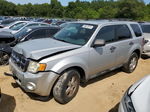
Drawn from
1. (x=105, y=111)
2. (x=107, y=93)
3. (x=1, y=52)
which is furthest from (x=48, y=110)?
(x=1, y=52)

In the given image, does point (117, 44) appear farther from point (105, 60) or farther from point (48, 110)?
point (48, 110)

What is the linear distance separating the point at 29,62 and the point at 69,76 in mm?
866

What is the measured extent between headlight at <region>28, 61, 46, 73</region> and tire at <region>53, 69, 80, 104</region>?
0.48m

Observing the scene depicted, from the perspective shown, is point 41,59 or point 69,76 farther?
point 69,76

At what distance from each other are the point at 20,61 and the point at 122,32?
315 cm

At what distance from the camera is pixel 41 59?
11.8ft

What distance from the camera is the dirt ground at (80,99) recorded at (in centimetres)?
384

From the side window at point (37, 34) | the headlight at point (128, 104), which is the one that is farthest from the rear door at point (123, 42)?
the side window at point (37, 34)

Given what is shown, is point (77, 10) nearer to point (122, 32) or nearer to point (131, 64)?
point (131, 64)

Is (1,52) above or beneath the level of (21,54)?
beneath

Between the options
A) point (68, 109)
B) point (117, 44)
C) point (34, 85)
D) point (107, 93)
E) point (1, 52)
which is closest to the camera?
point (34, 85)

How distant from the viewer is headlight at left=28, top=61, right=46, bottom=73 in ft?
11.6

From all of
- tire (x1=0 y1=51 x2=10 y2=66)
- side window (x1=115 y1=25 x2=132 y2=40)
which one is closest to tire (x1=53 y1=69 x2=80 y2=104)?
side window (x1=115 y1=25 x2=132 y2=40)

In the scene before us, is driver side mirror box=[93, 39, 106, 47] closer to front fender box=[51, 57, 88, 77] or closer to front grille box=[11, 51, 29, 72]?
front fender box=[51, 57, 88, 77]
